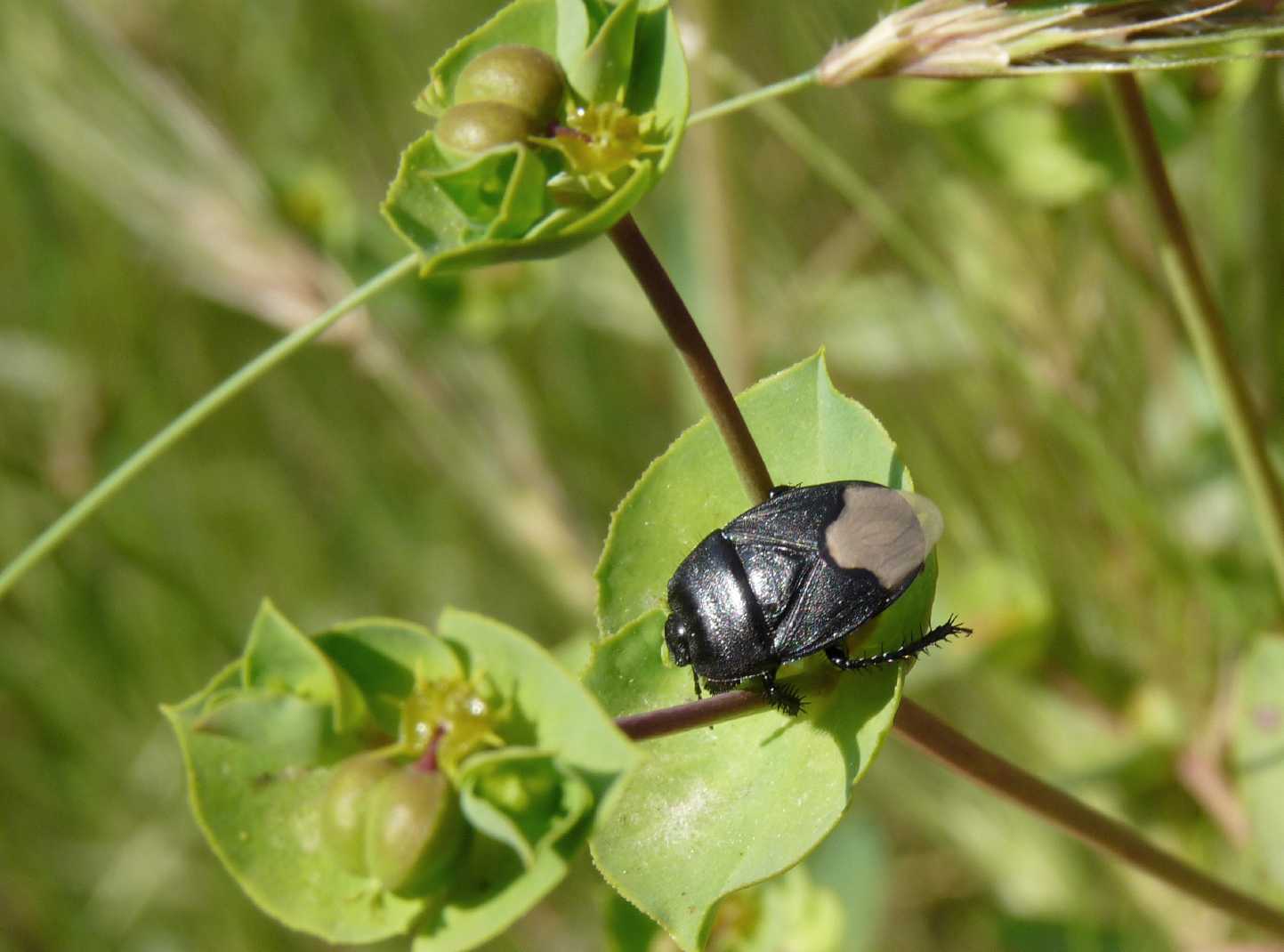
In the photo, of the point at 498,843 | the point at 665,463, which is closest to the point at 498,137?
the point at 665,463

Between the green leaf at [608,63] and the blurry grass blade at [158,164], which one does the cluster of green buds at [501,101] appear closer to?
the green leaf at [608,63]

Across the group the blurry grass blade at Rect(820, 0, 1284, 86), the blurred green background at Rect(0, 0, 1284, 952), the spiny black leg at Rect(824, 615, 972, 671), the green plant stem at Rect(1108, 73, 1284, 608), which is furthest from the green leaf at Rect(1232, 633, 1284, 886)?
the blurry grass blade at Rect(820, 0, 1284, 86)

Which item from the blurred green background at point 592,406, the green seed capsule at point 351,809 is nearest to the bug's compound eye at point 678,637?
the green seed capsule at point 351,809

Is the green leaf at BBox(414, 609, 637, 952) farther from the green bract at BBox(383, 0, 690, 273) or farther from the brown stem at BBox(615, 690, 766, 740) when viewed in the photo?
the green bract at BBox(383, 0, 690, 273)

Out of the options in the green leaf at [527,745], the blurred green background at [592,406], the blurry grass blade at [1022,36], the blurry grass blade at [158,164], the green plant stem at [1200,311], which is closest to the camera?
the green leaf at [527,745]

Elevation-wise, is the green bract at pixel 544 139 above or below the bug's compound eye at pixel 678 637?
above

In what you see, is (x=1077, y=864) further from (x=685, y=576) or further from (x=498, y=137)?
(x=498, y=137)

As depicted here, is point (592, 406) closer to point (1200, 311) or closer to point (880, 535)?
point (1200, 311)

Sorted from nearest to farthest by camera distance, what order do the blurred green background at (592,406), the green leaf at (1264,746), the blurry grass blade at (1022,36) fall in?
the blurry grass blade at (1022,36) → the green leaf at (1264,746) → the blurred green background at (592,406)
